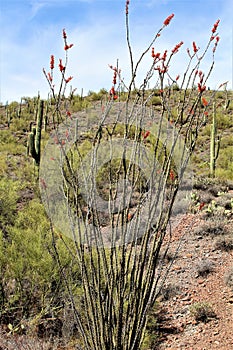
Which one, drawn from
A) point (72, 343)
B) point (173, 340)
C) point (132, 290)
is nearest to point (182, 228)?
point (173, 340)

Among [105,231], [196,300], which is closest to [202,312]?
[196,300]

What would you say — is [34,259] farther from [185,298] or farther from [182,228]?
[182,228]

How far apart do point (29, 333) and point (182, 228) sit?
4.39m

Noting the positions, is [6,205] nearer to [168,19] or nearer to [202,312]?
[202,312]

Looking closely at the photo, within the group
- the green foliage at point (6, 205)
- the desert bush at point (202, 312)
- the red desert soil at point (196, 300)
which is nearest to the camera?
the red desert soil at point (196, 300)

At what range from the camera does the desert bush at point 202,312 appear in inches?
203

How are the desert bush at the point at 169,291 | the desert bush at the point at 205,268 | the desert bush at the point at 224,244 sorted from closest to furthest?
the desert bush at the point at 169,291, the desert bush at the point at 205,268, the desert bush at the point at 224,244

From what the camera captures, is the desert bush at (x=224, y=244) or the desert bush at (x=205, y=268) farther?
the desert bush at (x=224, y=244)

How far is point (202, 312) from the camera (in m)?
5.18

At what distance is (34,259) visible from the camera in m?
5.10

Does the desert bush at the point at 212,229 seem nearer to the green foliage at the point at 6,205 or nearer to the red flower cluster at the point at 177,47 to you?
the green foliage at the point at 6,205

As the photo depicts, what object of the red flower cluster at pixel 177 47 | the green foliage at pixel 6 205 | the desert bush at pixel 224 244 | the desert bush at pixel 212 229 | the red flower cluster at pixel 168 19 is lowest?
the desert bush at pixel 224 244

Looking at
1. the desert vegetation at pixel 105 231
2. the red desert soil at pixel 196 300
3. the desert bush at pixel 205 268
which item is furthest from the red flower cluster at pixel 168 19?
the desert bush at pixel 205 268

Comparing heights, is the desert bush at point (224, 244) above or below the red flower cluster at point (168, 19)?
below
